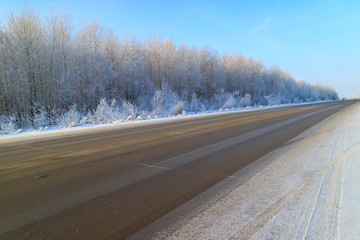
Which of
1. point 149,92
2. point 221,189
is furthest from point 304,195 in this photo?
point 149,92

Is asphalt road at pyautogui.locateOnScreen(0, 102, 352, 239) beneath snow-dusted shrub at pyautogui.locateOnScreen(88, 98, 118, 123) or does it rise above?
beneath

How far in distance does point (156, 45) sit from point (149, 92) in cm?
1062

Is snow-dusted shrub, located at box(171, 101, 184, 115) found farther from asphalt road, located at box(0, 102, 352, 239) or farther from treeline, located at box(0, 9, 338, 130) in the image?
asphalt road, located at box(0, 102, 352, 239)

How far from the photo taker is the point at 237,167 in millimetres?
4160

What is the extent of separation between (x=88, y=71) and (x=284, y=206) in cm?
2696

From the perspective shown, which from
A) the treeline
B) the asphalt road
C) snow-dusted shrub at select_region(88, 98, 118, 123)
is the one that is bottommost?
the asphalt road

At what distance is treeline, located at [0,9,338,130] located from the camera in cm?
1767

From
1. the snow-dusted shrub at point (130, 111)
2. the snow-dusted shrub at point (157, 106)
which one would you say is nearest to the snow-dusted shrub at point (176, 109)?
the snow-dusted shrub at point (157, 106)

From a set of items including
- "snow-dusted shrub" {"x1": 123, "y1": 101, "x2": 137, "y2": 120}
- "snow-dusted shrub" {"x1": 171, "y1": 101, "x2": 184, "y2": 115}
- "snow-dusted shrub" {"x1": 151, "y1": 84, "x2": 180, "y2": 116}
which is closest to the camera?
"snow-dusted shrub" {"x1": 123, "y1": 101, "x2": 137, "y2": 120}

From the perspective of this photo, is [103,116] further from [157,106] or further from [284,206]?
[284,206]

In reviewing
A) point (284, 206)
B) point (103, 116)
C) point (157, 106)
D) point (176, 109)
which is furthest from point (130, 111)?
point (284, 206)

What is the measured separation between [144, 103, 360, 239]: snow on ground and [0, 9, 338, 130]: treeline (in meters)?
16.1

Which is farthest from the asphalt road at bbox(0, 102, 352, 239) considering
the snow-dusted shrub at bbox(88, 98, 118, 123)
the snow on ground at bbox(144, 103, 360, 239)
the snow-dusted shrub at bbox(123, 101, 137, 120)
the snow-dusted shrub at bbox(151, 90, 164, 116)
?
the snow-dusted shrub at bbox(151, 90, 164, 116)

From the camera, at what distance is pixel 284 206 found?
8.43ft
